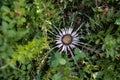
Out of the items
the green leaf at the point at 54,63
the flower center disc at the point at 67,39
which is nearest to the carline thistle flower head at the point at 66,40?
the flower center disc at the point at 67,39

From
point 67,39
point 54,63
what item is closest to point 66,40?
point 67,39

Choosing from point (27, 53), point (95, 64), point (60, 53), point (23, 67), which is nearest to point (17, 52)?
point (27, 53)

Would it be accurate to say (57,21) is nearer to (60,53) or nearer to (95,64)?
(60,53)

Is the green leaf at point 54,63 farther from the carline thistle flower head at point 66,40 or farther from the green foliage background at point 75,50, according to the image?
the carline thistle flower head at point 66,40

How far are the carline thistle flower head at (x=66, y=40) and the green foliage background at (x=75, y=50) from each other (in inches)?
2.1

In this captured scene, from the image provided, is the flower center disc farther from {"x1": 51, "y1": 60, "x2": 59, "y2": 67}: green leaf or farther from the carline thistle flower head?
{"x1": 51, "y1": 60, "x2": 59, "y2": 67}: green leaf

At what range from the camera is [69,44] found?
6.23ft

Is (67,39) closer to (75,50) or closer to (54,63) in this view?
(75,50)

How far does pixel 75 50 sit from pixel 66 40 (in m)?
0.10

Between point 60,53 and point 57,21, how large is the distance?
0.25 meters

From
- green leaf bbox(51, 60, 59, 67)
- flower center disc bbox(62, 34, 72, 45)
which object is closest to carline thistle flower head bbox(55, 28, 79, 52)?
flower center disc bbox(62, 34, 72, 45)

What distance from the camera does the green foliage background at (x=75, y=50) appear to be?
1.82 m

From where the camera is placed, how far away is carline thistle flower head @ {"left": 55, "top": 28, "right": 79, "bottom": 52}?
1897 mm

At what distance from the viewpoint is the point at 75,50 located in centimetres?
189
